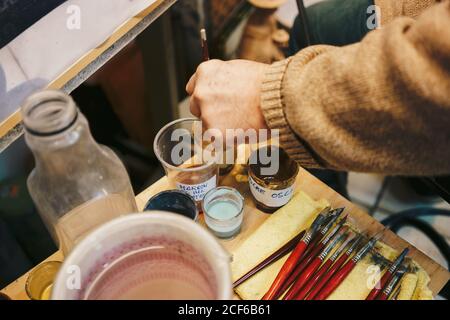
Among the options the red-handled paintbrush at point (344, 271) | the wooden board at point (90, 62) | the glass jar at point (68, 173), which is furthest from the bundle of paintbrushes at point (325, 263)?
the wooden board at point (90, 62)

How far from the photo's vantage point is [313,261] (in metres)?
0.62

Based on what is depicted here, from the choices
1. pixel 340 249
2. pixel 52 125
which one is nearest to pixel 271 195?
pixel 340 249

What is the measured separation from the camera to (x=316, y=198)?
736mm

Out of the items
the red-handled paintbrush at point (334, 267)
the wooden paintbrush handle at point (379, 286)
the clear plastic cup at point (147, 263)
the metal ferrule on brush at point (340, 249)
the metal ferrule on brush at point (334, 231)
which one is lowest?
the wooden paintbrush handle at point (379, 286)

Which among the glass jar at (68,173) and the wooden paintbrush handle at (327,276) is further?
the wooden paintbrush handle at (327,276)

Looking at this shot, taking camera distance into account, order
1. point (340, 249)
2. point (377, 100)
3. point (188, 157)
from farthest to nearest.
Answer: point (188, 157), point (340, 249), point (377, 100)

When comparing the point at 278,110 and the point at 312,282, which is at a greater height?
the point at 278,110

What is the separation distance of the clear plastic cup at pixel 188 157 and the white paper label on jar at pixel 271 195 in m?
0.07

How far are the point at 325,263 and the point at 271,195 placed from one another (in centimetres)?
13

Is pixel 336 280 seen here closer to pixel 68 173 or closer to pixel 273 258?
pixel 273 258

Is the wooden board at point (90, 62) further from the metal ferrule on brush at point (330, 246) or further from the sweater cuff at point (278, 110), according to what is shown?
the metal ferrule on brush at point (330, 246)

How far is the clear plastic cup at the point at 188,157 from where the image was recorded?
692 mm

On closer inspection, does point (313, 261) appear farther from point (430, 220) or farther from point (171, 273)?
point (430, 220)

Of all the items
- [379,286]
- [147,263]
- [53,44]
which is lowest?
[379,286]
